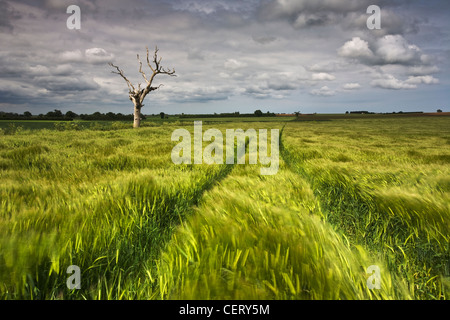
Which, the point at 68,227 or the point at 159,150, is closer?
the point at 68,227

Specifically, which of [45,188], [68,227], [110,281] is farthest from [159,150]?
[110,281]

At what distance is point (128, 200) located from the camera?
2.32 metres

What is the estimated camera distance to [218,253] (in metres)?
1.40

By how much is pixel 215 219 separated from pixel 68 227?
3.91ft

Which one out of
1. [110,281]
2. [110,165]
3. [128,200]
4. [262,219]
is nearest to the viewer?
[110,281]

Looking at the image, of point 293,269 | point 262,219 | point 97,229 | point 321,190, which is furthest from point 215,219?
point 321,190

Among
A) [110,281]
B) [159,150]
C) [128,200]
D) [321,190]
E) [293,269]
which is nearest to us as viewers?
[293,269]

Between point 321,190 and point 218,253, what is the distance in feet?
10.4

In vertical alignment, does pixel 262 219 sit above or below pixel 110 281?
above

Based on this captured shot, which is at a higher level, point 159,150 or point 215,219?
point 159,150

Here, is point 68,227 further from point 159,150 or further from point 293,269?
point 159,150

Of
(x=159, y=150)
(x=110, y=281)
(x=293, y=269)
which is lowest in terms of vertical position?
(x=110, y=281)

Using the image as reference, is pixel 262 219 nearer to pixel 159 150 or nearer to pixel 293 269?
pixel 293 269

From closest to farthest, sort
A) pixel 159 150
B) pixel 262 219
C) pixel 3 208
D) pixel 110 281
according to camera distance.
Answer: pixel 110 281 → pixel 262 219 → pixel 3 208 → pixel 159 150
